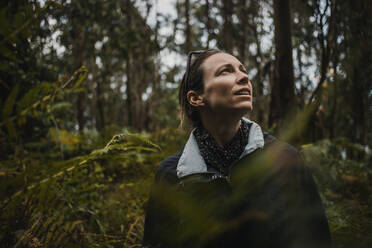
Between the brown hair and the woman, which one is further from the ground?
the brown hair

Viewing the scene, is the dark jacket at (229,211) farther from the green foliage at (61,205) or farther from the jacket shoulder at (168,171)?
the jacket shoulder at (168,171)

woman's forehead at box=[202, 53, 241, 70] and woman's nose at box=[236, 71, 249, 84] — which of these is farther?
woman's forehead at box=[202, 53, 241, 70]

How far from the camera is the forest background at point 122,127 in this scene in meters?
0.71

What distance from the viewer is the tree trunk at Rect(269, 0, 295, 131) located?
2.52 m

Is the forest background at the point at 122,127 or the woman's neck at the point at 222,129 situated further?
the woman's neck at the point at 222,129

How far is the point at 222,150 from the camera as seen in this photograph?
1.63 meters

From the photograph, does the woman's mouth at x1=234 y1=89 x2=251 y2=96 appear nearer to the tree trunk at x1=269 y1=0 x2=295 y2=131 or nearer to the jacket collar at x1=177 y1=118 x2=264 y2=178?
the jacket collar at x1=177 y1=118 x2=264 y2=178

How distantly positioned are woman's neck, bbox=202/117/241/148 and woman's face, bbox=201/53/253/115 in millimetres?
104

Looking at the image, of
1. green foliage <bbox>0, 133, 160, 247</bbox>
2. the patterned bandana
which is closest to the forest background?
green foliage <bbox>0, 133, 160, 247</bbox>

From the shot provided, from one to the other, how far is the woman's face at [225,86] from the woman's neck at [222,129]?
0.34 feet

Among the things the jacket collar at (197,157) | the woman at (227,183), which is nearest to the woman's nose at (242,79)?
the woman at (227,183)

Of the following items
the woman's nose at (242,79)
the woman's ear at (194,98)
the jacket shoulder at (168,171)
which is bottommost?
the jacket shoulder at (168,171)

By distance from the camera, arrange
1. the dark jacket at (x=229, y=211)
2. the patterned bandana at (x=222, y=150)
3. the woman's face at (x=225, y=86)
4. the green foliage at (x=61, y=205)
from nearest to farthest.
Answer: the dark jacket at (x=229, y=211), the green foliage at (x=61, y=205), the woman's face at (x=225, y=86), the patterned bandana at (x=222, y=150)

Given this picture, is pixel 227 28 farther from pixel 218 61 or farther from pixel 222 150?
pixel 222 150
